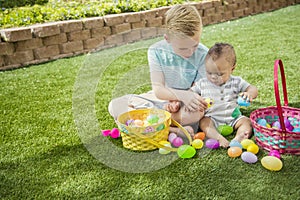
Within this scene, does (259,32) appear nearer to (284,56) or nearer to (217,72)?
(284,56)

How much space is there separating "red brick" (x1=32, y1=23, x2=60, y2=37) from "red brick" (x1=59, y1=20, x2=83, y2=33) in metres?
0.07

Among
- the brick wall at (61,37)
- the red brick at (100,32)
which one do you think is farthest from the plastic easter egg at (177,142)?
the red brick at (100,32)

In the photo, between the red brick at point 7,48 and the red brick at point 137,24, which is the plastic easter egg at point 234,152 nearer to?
the red brick at point 7,48

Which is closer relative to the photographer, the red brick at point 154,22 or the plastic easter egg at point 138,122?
the plastic easter egg at point 138,122

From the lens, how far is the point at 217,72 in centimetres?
188

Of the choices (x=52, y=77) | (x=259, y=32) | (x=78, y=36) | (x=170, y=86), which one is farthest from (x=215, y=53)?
(x=259, y=32)

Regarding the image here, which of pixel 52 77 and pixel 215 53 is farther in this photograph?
pixel 52 77

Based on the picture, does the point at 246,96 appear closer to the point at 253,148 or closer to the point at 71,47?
the point at 253,148

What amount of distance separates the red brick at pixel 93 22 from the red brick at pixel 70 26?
7 cm

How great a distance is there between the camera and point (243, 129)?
5.99 ft

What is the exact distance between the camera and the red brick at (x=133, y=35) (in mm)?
1767

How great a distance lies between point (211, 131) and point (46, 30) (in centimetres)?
237

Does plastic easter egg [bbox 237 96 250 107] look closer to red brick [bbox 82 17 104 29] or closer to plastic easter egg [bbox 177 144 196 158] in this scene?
plastic easter egg [bbox 177 144 196 158]

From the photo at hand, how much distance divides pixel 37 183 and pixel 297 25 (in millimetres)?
4263
